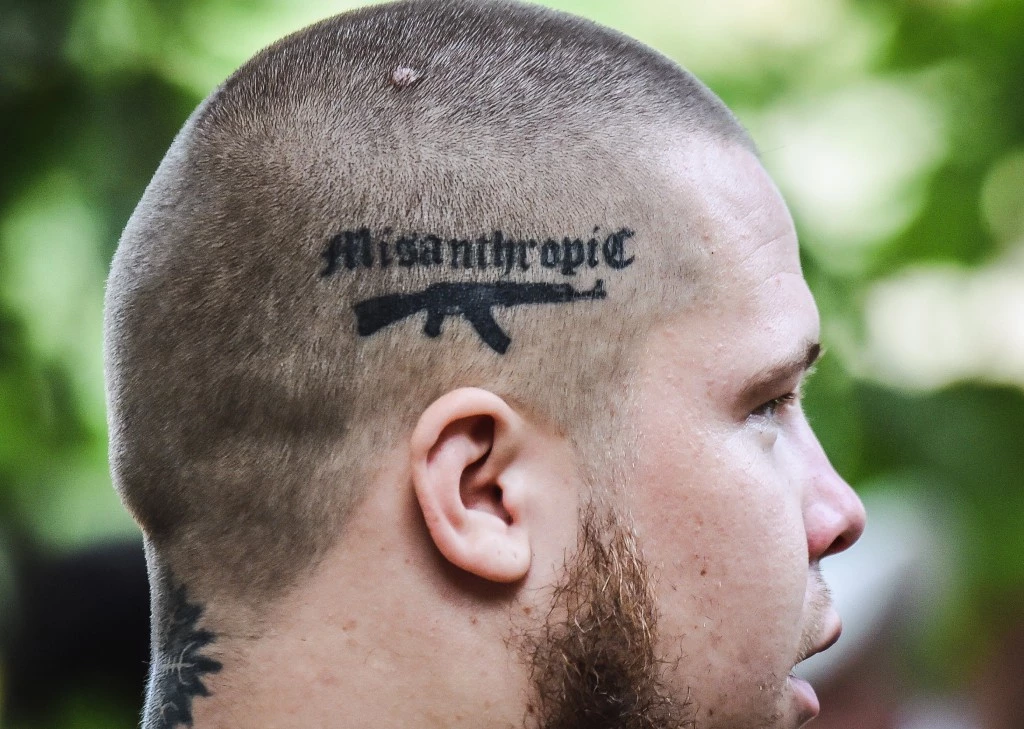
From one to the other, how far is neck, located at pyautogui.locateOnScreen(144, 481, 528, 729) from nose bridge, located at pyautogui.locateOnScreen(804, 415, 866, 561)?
45 centimetres

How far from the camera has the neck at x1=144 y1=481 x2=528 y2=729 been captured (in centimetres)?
109

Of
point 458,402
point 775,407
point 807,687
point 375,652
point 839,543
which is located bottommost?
point 807,687

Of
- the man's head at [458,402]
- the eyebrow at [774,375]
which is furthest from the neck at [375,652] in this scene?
the eyebrow at [774,375]

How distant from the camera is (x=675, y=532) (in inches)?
45.8

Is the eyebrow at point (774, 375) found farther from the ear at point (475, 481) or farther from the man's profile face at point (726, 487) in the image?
the ear at point (475, 481)

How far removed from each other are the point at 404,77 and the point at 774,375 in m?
0.59

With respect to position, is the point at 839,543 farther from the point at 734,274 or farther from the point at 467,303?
the point at 467,303

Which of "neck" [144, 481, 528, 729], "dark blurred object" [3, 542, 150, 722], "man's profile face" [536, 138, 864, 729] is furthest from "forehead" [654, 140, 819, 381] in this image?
"dark blurred object" [3, 542, 150, 722]

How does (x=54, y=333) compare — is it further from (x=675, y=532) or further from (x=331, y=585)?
(x=675, y=532)

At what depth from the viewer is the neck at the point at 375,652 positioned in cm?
109

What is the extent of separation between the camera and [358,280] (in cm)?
114

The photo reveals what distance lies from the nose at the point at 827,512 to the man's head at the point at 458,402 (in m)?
0.06

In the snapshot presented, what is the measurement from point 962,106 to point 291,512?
3142 mm

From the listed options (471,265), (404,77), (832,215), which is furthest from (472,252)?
(832,215)
